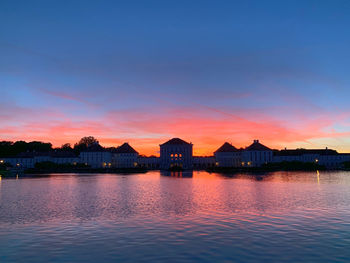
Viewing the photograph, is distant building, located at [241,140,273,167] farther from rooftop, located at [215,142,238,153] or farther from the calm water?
the calm water

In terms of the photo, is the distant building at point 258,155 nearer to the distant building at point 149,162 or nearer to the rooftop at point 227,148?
the rooftop at point 227,148

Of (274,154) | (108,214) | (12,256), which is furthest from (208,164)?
(12,256)

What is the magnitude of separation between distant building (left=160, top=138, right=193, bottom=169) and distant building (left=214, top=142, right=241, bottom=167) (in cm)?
1941

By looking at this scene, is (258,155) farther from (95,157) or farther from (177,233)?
(177,233)

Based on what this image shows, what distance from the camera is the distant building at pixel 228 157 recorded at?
7063 inches

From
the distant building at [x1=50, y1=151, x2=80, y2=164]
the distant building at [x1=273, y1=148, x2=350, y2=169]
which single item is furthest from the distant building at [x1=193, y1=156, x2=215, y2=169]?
the distant building at [x1=50, y1=151, x2=80, y2=164]

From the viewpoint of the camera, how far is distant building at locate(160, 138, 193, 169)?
175262mm

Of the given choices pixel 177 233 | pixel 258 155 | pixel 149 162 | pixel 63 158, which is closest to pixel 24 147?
pixel 63 158

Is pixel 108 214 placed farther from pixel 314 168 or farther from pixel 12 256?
pixel 314 168

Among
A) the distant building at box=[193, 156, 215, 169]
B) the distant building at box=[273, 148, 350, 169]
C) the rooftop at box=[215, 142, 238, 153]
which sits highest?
the rooftop at box=[215, 142, 238, 153]

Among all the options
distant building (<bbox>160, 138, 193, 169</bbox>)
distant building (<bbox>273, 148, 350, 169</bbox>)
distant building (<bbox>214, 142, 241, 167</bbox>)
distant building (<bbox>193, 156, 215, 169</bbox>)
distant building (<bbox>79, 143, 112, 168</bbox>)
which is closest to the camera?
distant building (<bbox>79, 143, 112, 168</bbox>)

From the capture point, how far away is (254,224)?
21500 millimetres

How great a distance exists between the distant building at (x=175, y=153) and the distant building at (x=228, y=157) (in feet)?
63.7

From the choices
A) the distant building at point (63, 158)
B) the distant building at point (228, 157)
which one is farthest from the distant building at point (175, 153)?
the distant building at point (63, 158)
